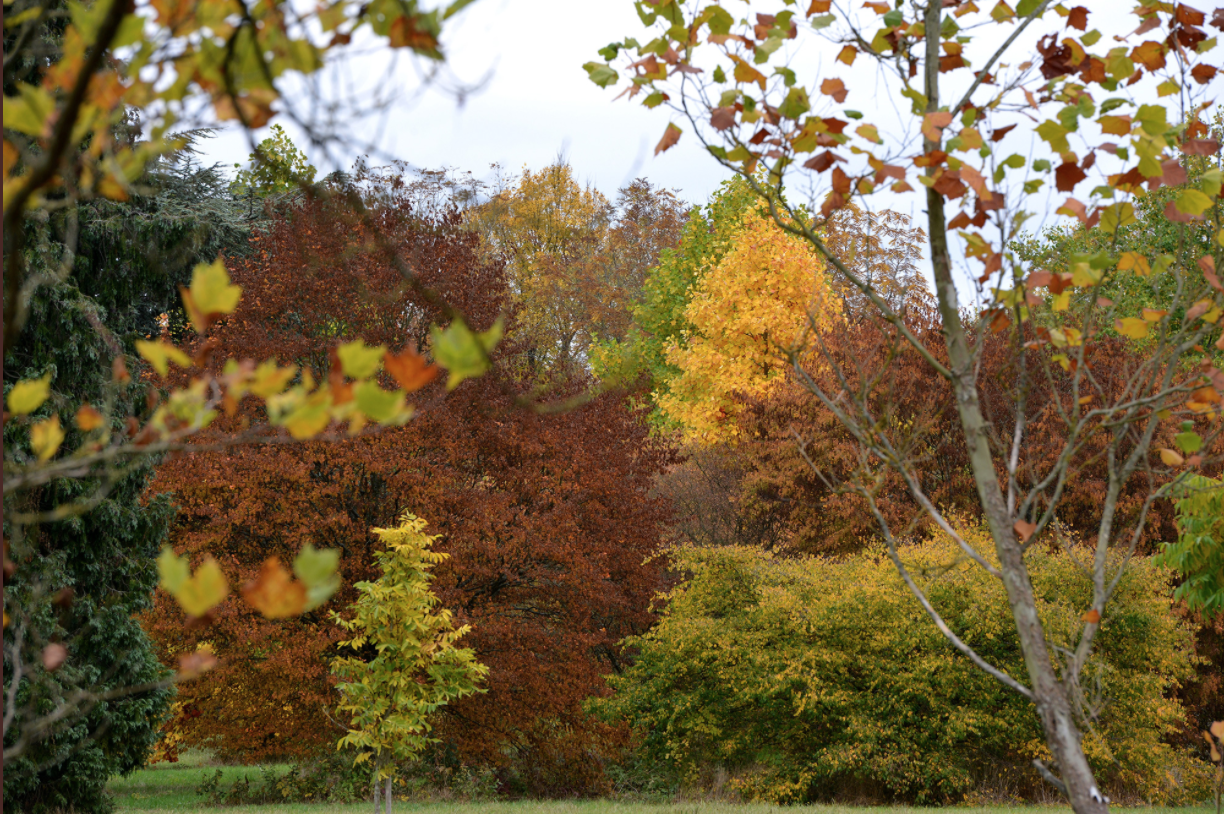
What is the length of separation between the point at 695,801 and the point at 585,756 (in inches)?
61.1

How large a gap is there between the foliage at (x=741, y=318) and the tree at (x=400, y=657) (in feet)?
32.4

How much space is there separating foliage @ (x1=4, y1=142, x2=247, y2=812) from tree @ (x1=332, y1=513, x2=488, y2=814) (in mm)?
1933

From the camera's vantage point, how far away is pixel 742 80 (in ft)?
10.3

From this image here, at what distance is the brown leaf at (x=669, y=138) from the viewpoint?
3.06 metres

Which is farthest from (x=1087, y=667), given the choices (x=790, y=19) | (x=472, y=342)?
(x=472, y=342)

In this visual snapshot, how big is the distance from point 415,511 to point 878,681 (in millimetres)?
6284

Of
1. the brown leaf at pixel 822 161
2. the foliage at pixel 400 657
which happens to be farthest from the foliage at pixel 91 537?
the brown leaf at pixel 822 161

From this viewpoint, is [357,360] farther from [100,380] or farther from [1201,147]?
[100,380]

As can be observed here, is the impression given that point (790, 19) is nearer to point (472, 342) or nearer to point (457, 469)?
point (472, 342)

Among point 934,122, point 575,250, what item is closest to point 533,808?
point 934,122

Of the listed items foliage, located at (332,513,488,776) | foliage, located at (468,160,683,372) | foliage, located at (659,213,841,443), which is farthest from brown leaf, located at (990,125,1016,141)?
foliage, located at (468,160,683,372)

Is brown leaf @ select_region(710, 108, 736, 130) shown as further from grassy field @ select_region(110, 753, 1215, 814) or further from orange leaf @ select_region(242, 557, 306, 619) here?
grassy field @ select_region(110, 753, 1215, 814)

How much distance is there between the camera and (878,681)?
41.3ft

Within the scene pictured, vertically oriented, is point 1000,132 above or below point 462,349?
above
